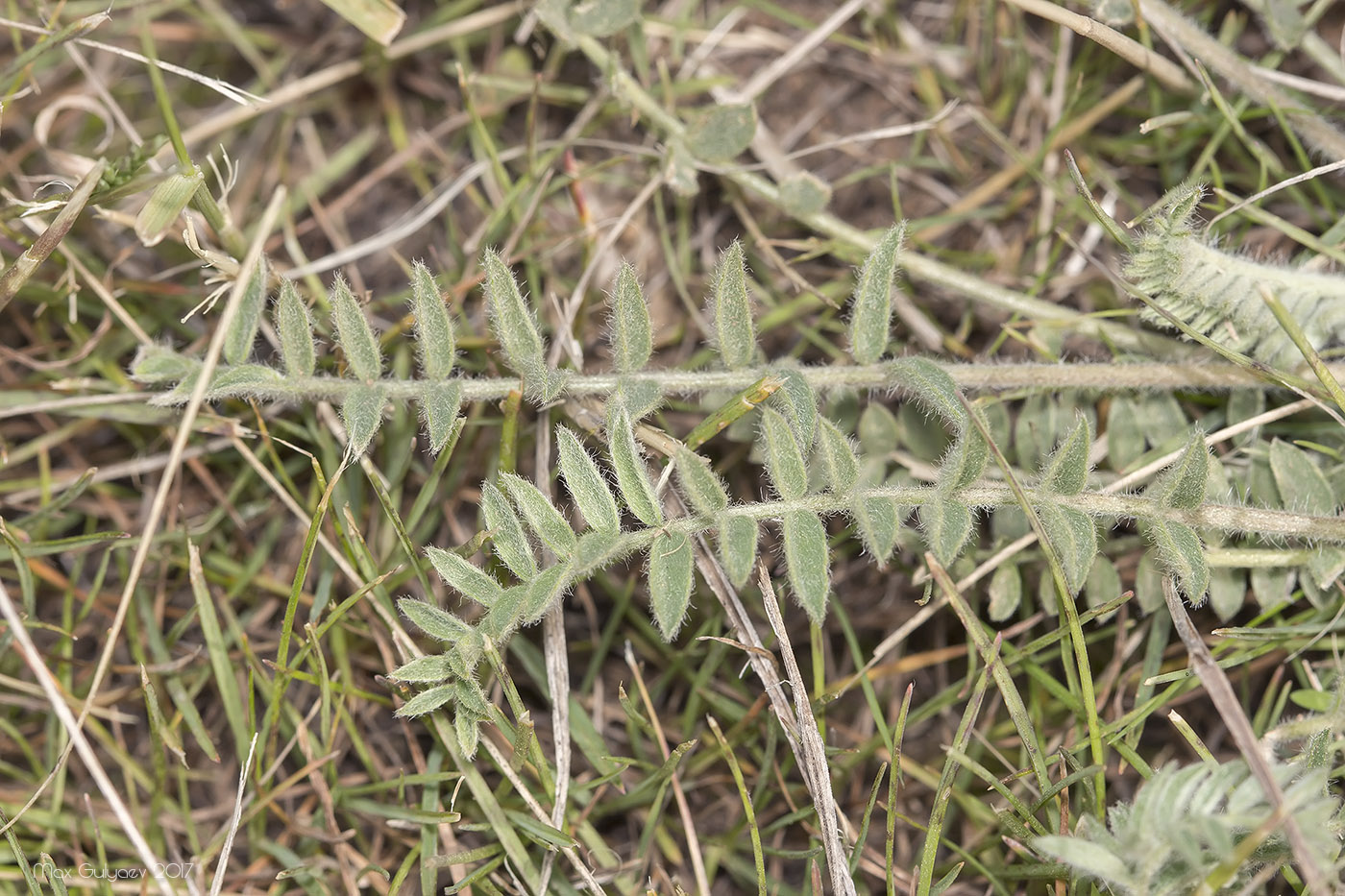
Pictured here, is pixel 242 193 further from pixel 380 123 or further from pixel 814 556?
pixel 814 556

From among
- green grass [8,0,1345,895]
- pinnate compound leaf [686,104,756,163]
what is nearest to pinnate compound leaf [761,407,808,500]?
green grass [8,0,1345,895]

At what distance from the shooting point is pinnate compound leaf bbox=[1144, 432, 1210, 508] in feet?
6.83

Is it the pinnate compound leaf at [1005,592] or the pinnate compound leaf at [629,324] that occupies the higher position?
the pinnate compound leaf at [629,324]

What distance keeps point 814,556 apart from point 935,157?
5.63ft

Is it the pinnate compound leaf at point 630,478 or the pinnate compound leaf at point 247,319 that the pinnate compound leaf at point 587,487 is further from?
the pinnate compound leaf at point 247,319

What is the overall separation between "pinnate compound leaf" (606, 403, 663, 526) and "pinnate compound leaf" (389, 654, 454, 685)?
18.7 inches

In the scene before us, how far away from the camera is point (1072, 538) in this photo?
6.95ft

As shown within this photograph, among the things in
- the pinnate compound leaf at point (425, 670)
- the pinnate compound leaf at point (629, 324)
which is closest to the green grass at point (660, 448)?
the pinnate compound leaf at point (629, 324)

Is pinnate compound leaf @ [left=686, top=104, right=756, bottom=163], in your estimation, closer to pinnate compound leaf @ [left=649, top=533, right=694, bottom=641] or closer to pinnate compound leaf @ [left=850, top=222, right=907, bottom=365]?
pinnate compound leaf @ [left=850, top=222, right=907, bottom=365]

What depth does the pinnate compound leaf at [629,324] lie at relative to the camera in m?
2.26

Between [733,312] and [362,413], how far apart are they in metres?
0.83

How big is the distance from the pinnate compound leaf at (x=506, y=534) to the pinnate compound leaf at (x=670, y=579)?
246mm

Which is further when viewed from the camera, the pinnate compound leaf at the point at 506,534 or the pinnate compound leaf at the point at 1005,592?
the pinnate compound leaf at the point at 1005,592

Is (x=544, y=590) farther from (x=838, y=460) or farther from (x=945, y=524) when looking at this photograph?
(x=945, y=524)
